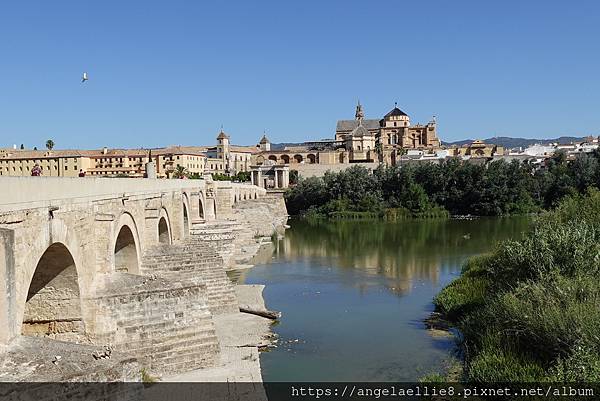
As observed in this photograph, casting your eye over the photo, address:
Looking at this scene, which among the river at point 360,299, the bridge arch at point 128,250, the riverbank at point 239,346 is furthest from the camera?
the bridge arch at point 128,250

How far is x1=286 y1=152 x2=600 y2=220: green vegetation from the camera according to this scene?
155 feet

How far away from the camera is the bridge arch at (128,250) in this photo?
44.8 ft

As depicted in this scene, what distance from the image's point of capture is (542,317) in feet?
30.0

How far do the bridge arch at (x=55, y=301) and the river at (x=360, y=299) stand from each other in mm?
3482

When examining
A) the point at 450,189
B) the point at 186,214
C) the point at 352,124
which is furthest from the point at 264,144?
the point at 186,214

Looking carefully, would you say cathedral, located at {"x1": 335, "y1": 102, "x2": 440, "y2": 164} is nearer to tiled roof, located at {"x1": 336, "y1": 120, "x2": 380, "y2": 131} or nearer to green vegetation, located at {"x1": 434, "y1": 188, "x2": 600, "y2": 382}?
tiled roof, located at {"x1": 336, "y1": 120, "x2": 380, "y2": 131}

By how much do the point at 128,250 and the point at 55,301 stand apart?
4655mm

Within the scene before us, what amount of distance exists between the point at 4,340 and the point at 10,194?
172cm

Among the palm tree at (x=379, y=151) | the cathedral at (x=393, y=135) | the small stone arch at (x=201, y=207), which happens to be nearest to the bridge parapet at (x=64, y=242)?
the small stone arch at (x=201, y=207)

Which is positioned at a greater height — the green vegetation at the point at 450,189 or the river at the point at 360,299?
the green vegetation at the point at 450,189

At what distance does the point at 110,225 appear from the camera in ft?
35.6

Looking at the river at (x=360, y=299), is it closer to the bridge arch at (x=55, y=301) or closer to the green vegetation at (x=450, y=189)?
the bridge arch at (x=55, y=301)

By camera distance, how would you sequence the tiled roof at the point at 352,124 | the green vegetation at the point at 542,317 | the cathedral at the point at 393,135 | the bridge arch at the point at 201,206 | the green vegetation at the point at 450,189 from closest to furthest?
1. the green vegetation at the point at 542,317
2. the bridge arch at the point at 201,206
3. the green vegetation at the point at 450,189
4. the cathedral at the point at 393,135
5. the tiled roof at the point at 352,124

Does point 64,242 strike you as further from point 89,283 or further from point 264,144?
point 264,144
